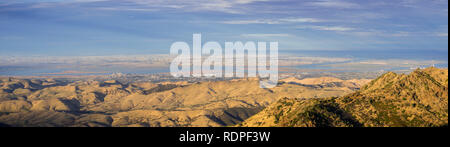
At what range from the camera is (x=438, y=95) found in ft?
361

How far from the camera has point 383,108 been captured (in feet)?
360

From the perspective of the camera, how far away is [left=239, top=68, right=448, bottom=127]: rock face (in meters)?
103

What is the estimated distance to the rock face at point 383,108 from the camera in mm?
102875
